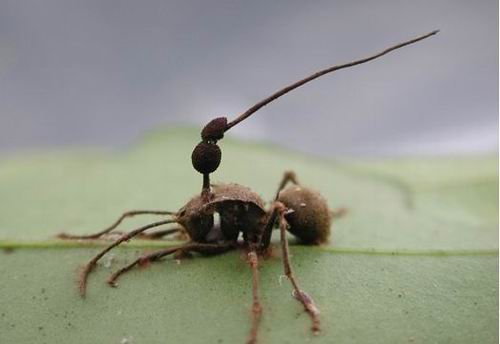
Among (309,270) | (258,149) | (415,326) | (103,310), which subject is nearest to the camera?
(415,326)

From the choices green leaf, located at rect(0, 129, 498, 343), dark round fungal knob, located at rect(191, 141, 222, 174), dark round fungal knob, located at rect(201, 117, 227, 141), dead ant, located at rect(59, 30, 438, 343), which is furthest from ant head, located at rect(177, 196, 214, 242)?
dark round fungal knob, located at rect(201, 117, 227, 141)

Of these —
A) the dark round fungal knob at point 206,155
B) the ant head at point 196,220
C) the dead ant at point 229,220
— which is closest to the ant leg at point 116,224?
the dead ant at point 229,220

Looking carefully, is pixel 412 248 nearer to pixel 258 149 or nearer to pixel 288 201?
pixel 288 201

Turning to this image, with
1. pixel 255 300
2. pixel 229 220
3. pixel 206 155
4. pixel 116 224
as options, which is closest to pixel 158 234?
pixel 116 224

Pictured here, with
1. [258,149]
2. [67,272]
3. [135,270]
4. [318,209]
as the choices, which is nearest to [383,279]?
[318,209]

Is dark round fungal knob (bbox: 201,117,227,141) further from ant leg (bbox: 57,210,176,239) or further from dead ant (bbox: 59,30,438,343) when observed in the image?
ant leg (bbox: 57,210,176,239)

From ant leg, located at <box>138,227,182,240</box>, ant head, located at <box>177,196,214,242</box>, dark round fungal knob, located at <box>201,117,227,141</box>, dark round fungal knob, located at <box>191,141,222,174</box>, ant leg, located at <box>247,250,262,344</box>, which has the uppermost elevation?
dark round fungal knob, located at <box>201,117,227,141</box>
